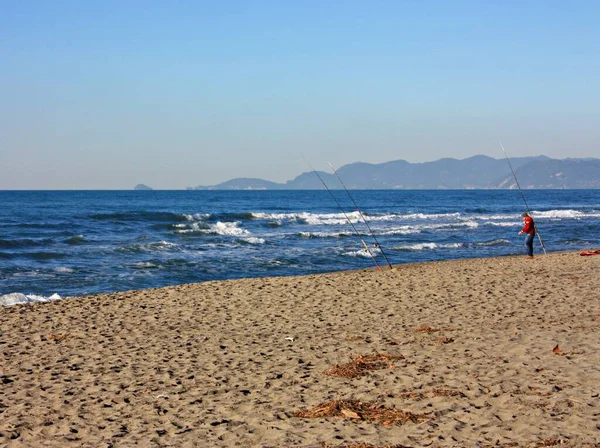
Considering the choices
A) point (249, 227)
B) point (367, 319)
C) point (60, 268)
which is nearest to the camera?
point (367, 319)

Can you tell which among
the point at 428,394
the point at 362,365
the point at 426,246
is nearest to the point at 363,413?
the point at 428,394

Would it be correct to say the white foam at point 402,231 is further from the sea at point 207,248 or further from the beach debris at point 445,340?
the beach debris at point 445,340

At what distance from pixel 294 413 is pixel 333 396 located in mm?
602

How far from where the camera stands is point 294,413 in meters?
6.11

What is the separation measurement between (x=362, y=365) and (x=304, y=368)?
2.07ft

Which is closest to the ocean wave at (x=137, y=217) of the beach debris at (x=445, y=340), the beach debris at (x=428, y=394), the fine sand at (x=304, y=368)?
the fine sand at (x=304, y=368)

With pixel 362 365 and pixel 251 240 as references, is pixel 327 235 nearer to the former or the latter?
pixel 251 240

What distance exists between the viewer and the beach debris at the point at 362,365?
7358 millimetres

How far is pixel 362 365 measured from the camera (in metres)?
7.64

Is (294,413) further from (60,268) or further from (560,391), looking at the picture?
(60,268)

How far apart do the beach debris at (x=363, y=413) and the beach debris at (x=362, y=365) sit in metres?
0.96

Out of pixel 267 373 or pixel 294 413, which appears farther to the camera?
pixel 267 373

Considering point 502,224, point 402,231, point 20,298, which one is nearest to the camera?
point 20,298

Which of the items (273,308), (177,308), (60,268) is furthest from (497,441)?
(60,268)
